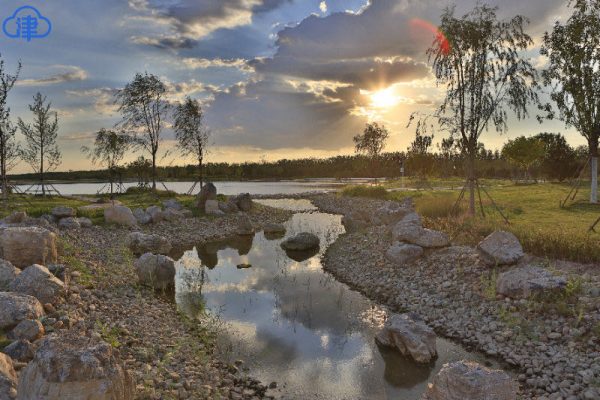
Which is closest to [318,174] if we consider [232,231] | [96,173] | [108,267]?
[96,173]

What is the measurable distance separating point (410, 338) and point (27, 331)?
884cm

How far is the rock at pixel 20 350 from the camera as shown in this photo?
7.67 metres

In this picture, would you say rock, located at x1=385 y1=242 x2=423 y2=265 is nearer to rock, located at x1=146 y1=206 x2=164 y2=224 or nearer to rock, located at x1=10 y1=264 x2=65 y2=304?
rock, located at x1=10 y1=264 x2=65 y2=304

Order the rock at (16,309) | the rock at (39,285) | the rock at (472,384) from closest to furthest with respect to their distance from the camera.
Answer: the rock at (472,384) < the rock at (16,309) < the rock at (39,285)

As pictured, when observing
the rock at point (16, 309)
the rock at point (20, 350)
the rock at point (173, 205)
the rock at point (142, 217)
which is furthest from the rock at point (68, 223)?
the rock at point (20, 350)

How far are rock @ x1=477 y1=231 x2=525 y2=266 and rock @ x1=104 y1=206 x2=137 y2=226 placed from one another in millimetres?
22583

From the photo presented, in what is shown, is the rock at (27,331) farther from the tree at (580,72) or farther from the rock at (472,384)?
the tree at (580,72)

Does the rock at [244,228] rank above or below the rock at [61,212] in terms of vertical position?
below

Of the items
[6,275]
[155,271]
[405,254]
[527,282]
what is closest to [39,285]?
[6,275]

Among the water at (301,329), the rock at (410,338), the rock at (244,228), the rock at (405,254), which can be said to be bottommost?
the water at (301,329)

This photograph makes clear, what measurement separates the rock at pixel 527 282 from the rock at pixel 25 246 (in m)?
14.9

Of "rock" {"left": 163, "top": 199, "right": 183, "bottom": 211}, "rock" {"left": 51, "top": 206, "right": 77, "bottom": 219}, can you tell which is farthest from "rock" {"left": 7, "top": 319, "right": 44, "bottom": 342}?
"rock" {"left": 163, "top": 199, "right": 183, "bottom": 211}

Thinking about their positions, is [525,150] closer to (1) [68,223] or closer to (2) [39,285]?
(1) [68,223]

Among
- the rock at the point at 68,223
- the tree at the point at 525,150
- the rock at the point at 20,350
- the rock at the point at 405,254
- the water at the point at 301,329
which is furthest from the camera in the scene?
the tree at the point at 525,150
